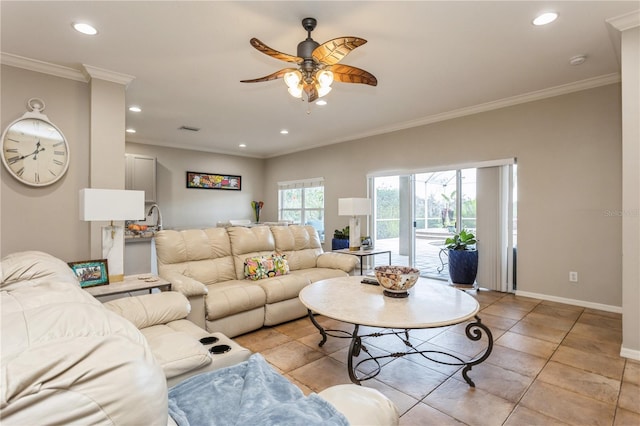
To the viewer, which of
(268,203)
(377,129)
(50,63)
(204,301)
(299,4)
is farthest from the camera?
(268,203)

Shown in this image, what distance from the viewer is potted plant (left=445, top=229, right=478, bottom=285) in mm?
4555

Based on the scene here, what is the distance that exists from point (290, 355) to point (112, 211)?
1.89 meters

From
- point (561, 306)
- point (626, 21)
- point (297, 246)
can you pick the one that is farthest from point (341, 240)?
point (626, 21)

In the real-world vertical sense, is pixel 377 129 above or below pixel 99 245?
above

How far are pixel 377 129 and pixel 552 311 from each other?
375cm

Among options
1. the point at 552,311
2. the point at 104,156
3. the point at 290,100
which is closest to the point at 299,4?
the point at 290,100

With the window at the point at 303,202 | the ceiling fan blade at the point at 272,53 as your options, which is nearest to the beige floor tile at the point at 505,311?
the ceiling fan blade at the point at 272,53

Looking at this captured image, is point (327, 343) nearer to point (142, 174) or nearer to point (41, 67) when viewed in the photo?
point (41, 67)

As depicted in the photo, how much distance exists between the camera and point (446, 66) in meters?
3.21

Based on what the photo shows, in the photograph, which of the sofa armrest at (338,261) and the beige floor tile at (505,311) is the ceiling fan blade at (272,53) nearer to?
the sofa armrest at (338,261)

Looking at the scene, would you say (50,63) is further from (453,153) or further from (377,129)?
(453,153)

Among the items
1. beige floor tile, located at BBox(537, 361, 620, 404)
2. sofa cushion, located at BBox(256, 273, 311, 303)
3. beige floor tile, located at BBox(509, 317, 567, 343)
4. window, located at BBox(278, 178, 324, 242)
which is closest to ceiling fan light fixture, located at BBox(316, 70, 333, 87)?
sofa cushion, located at BBox(256, 273, 311, 303)

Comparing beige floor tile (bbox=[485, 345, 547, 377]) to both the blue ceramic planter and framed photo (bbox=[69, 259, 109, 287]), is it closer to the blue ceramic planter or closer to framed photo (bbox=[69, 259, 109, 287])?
the blue ceramic planter

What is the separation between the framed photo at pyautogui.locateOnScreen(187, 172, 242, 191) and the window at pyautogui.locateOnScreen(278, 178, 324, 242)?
43.8 inches
